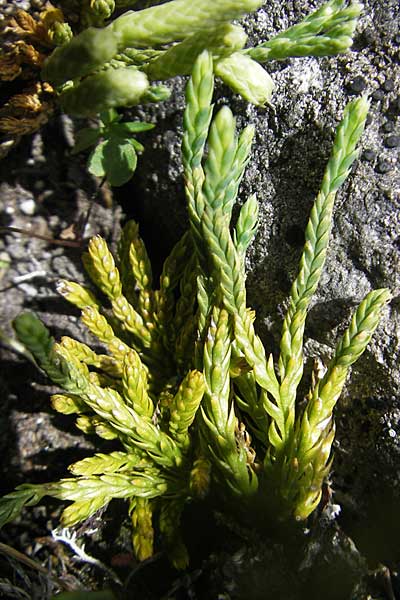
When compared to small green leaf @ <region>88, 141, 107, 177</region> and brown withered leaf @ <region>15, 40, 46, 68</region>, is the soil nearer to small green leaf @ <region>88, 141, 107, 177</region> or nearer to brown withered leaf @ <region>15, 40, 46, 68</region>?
small green leaf @ <region>88, 141, 107, 177</region>

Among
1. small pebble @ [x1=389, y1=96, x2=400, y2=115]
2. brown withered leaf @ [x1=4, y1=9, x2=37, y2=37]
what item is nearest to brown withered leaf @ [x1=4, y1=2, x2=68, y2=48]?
brown withered leaf @ [x1=4, y1=9, x2=37, y2=37]

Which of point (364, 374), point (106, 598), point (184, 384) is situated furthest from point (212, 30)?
point (106, 598)

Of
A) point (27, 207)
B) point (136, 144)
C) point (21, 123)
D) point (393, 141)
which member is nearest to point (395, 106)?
point (393, 141)

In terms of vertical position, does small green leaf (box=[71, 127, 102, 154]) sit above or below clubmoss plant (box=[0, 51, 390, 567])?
above

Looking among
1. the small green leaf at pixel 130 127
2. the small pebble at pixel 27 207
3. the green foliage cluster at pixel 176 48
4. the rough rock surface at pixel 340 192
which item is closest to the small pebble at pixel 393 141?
the rough rock surface at pixel 340 192

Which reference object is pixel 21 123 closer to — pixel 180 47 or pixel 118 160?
pixel 118 160

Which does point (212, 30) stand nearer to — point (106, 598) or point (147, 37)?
point (147, 37)
